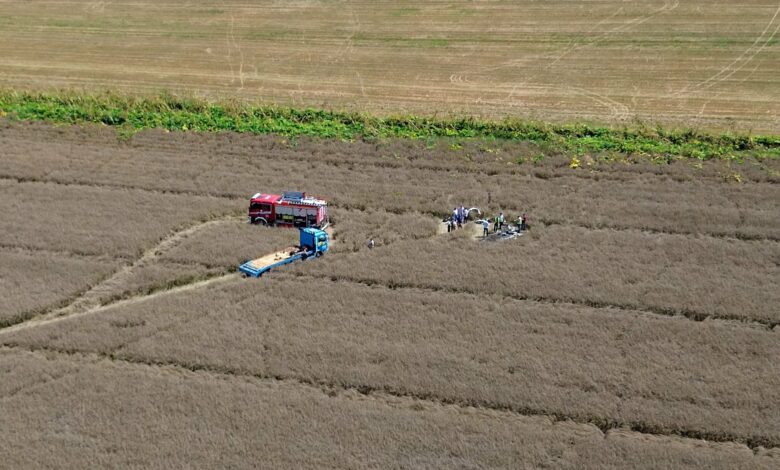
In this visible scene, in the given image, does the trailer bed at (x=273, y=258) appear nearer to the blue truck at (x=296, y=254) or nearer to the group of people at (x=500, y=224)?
the blue truck at (x=296, y=254)

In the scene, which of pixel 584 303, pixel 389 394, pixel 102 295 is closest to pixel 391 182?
pixel 584 303

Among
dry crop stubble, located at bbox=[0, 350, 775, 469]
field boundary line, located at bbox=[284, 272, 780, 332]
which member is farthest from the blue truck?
dry crop stubble, located at bbox=[0, 350, 775, 469]

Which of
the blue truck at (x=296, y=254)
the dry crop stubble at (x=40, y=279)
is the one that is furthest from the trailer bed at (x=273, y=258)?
the dry crop stubble at (x=40, y=279)

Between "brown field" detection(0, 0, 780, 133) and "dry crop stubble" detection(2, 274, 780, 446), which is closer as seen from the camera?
"dry crop stubble" detection(2, 274, 780, 446)

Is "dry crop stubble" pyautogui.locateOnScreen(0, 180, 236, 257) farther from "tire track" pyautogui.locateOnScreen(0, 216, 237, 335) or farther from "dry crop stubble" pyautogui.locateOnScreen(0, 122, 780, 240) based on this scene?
"dry crop stubble" pyautogui.locateOnScreen(0, 122, 780, 240)

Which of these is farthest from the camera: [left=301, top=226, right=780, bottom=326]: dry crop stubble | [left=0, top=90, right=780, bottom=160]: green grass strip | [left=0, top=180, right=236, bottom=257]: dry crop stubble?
[left=0, top=90, right=780, bottom=160]: green grass strip

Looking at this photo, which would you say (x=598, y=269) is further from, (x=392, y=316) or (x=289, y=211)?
(x=289, y=211)

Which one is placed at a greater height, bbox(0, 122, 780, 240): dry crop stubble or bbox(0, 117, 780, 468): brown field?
bbox(0, 122, 780, 240): dry crop stubble

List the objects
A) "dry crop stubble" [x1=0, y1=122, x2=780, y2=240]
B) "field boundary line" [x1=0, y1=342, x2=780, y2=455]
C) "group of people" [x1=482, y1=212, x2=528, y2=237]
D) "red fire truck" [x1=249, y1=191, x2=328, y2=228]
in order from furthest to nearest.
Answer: "dry crop stubble" [x1=0, y1=122, x2=780, y2=240]
"red fire truck" [x1=249, y1=191, x2=328, y2=228]
"group of people" [x1=482, y1=212, x2=528, y2=237]
"field boundary line" [x1=0, y1=342, x2=780, y2=455]
